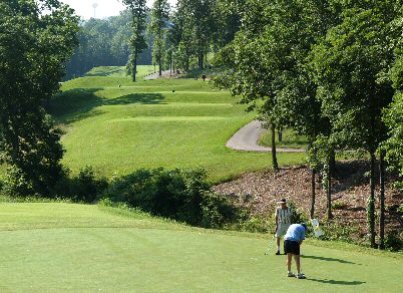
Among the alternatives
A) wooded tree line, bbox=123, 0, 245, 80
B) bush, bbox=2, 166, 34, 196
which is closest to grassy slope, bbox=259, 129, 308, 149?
bush, bbox=2, 166, 34, 196

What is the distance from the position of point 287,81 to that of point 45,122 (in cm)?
2593

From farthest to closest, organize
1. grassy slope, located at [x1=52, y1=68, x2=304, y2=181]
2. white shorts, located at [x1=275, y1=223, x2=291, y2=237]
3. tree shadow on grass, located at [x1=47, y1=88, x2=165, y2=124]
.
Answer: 1. tree shadow on grass, located at [x1=47, y1=88, x2=165, y2=124]
2. grassy slope, located at [x1=52, y1=68, x2=304, y2=181]
3. white shorts, located at [x1=275, y1=223, x2=291, y2=237]

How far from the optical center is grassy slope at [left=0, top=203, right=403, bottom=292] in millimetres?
16438

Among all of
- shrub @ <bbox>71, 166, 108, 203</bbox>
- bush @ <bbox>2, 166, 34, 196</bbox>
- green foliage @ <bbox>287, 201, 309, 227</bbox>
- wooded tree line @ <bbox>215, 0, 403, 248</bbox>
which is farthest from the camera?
bush @ <bbox>2, 166, 34, 196</bbox>

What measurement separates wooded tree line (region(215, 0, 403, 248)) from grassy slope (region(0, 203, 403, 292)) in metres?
6.71

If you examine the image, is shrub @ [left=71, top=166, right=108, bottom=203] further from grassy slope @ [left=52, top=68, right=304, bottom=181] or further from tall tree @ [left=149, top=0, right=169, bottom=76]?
tall tree @ [left=149, top=0, right=169, bottom=76]

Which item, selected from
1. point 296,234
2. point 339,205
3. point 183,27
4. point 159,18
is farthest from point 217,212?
point 183,27

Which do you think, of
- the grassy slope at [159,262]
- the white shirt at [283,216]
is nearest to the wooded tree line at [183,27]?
the grassy slope at [159,262]

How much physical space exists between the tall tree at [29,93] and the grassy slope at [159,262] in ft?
85.3

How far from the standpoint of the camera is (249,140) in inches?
2520

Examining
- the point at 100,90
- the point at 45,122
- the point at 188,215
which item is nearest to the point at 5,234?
the point at 188,215

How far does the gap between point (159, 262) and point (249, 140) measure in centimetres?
4544

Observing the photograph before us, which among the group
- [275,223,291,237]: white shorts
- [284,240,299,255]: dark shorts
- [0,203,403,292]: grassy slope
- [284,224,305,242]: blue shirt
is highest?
[284,224,305,242]: blue shirt

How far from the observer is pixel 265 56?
4069 cm
